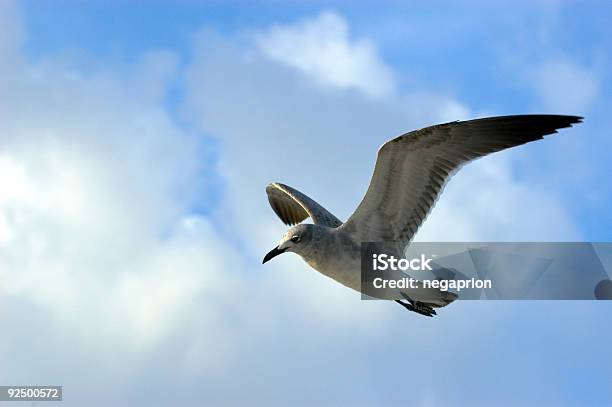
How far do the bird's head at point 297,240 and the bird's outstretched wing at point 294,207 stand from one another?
2663 millimetres

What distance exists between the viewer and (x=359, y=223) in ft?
115

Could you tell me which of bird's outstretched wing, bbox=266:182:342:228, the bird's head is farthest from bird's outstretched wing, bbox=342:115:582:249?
bird's outstretched wing, bbox=266:182:342:228

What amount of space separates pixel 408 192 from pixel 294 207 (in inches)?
260

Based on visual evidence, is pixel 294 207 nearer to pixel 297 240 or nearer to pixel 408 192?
pixel 297 240

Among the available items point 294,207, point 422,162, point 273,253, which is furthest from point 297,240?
point 294,207

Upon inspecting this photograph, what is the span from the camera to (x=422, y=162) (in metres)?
34.4

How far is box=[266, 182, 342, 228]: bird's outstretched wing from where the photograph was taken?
124 ft

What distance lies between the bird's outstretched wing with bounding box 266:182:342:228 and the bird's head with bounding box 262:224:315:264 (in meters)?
2.66

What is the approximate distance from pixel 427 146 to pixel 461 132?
67 centimetres

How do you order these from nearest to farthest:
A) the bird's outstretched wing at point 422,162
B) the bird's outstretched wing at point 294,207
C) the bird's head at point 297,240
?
the bird's outstretched wing at point 422,162 < the bird's head at point 297,240 < the bird's outstretched wing at point 294,207

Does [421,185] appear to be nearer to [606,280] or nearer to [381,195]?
[381,195]

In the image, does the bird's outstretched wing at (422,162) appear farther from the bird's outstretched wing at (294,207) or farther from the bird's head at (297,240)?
the bird's outstretched wing at (294,207)

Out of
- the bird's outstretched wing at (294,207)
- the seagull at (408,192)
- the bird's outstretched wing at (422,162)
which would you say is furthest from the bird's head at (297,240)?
the bird's outstretched wing at (294,207)

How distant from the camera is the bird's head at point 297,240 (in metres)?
34.6
